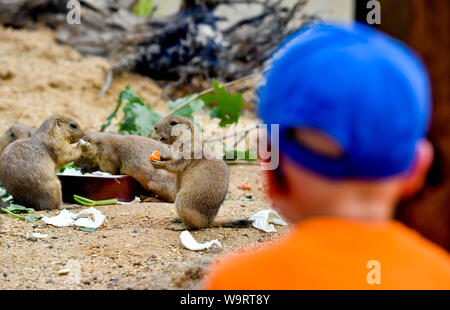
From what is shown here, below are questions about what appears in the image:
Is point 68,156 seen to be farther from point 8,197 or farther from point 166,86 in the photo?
point 166,86

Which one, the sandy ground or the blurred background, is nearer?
the sandy ground

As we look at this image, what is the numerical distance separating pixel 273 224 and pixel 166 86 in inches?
256

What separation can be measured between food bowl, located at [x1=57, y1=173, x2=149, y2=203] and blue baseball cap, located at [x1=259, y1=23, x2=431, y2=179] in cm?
517

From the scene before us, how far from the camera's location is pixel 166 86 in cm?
1102

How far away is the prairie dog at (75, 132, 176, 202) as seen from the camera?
643 centimetres

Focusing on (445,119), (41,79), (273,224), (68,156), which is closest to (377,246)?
(445,119)

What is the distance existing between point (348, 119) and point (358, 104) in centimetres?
3

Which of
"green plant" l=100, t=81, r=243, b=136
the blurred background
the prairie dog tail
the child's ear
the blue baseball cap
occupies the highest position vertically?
Answer: the blurred background

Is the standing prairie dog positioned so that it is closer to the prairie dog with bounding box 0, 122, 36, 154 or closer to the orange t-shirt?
the prairie dog with bounding box 0, 122, 36, 154

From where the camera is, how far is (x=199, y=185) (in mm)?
4824

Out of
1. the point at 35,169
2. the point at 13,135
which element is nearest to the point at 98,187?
the point at 35,169

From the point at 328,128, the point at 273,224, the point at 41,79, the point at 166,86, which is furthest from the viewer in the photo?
the point at 166,86

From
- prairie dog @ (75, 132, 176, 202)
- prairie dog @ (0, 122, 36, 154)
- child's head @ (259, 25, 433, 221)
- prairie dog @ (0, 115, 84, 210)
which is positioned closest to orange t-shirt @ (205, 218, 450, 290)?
child's head @ (259, 25, 433, 221)
